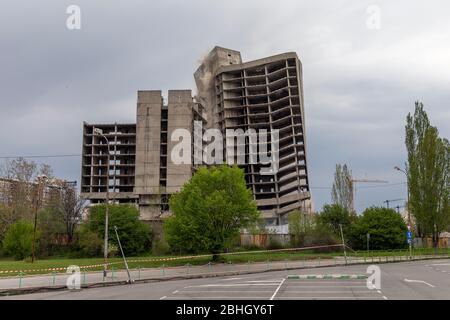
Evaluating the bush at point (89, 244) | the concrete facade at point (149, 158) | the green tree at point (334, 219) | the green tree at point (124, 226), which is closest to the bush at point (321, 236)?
the green tree at point (334, 219)

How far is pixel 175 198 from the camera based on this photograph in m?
56.8

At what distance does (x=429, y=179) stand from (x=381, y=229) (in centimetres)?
958

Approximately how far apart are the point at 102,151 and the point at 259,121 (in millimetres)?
43070

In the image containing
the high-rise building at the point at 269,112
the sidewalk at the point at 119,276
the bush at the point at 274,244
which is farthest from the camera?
the high-rise building at the point at 269,112


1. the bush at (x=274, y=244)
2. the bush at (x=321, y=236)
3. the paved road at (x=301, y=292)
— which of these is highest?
the bush at (x=321, y=236)

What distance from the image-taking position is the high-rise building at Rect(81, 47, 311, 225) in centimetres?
11712

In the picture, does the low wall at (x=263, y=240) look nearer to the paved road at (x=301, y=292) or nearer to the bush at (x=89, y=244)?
the bush at (x=89, y=244)

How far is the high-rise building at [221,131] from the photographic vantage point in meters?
117

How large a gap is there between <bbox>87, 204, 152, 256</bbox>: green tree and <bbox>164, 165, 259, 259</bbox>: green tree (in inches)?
686

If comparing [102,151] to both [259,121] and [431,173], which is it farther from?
[431,173]

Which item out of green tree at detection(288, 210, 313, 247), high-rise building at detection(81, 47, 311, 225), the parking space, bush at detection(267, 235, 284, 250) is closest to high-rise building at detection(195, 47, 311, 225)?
high-rise building at detection(81, 47, 311, 225)

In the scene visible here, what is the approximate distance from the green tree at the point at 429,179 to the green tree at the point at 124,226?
38.4m

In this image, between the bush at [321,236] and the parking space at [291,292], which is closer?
the parking space at [291,292]
